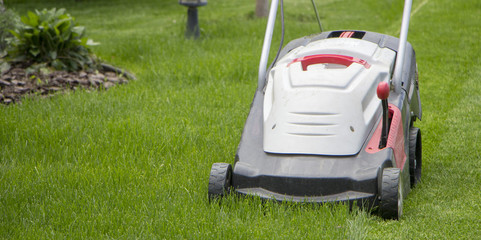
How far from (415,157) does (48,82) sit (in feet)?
11.3

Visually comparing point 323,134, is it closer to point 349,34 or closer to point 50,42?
point 349,34

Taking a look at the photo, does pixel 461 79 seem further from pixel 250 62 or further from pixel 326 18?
pixel 326 18

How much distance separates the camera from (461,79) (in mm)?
5789

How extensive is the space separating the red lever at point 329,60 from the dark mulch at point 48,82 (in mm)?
2572

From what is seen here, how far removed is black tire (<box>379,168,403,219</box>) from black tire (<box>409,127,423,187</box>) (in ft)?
1.97

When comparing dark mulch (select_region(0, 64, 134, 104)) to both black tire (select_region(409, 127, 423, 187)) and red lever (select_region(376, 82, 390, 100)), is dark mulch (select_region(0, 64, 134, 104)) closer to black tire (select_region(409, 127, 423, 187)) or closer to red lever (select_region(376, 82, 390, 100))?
black tire (select_region(409, 127, 423, 187))

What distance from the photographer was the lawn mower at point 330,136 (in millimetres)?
2898

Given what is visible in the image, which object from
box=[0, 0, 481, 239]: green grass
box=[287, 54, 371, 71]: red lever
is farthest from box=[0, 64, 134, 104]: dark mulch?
box=[287, 54, 371, 71]: red lever

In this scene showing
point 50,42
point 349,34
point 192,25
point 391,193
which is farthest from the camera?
point 192,25

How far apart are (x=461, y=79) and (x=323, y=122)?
3.22 m

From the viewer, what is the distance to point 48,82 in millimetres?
5594

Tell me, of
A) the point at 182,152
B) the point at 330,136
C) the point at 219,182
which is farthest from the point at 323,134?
the point at 182,152

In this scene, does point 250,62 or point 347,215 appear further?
point 250,62

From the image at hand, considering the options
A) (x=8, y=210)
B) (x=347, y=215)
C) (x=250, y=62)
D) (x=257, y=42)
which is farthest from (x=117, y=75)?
Result: (x=347, y=215)
